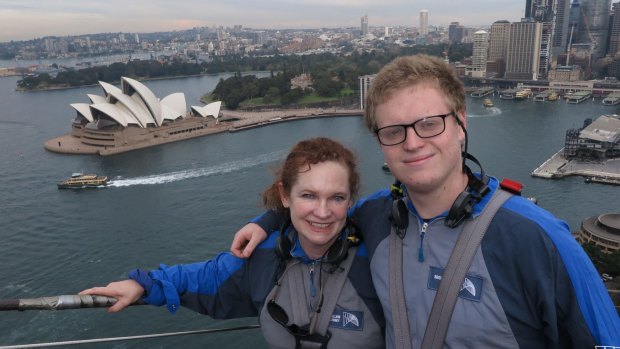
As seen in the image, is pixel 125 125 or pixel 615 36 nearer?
pixel 125 125

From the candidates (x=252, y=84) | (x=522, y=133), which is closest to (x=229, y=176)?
(x=522, y=133)

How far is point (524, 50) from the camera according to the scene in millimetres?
21453

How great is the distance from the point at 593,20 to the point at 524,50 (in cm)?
1207

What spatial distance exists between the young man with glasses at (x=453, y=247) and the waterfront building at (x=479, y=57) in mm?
22786

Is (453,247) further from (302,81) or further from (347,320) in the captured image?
(302,81)

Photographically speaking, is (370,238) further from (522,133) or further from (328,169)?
(522,133)

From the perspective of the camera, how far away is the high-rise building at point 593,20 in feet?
93.4

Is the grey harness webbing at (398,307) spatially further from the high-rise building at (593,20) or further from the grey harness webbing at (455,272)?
the high-rise building at (593,20)

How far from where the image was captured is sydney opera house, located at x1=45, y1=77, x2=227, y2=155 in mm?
Result: 10781

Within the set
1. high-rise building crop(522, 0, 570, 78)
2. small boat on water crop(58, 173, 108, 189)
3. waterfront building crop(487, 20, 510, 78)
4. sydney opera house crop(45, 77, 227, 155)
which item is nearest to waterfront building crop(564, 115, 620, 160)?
sydney opera house crop(45, 77, 227, 155)

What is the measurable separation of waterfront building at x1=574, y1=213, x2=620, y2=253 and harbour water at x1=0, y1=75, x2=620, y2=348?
22.8 inches

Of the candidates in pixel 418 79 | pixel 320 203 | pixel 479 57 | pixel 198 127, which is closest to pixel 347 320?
pixel 320 203

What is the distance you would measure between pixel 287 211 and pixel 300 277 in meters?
0.14

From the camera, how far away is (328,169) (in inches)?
22.5
